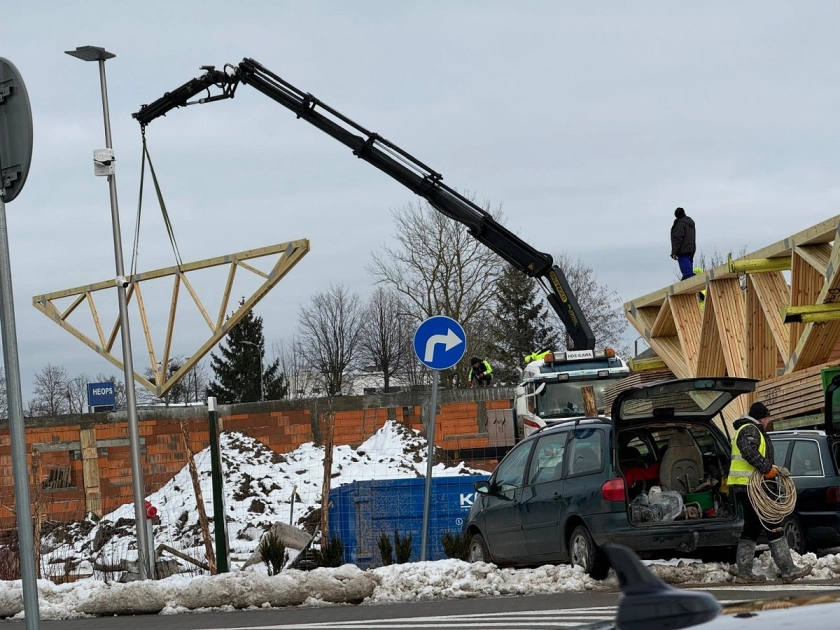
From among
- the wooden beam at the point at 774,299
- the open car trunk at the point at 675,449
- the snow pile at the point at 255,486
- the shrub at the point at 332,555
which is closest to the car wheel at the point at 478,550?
the shrub at the point at 332,555

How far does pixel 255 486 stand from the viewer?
Result: 92.5 ft

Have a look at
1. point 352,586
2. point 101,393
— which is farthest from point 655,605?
Result: point 101,393

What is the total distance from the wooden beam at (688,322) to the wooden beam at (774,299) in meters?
4.03

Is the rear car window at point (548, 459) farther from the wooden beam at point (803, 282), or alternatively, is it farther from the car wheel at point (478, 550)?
the wooden beam at point (803, 282)

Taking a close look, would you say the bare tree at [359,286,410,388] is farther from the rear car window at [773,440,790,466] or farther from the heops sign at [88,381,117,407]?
the rear car window at [773,440,790,466]

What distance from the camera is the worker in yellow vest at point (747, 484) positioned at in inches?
453

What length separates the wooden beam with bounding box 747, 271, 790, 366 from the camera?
65.7 feet

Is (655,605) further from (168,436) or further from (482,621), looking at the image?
(168,436)

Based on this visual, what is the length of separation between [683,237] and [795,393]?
706cm

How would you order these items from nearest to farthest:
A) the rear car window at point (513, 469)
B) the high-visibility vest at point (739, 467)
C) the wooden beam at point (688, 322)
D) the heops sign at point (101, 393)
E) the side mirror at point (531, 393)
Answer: the high-visibility vest at point (739, 467) < the rear car window at point (513, 469) < the side mirror at point (531, 393) < the wooden beam at point (688, 322) < the heops sign at point (101, 393)

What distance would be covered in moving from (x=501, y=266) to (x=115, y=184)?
137ft

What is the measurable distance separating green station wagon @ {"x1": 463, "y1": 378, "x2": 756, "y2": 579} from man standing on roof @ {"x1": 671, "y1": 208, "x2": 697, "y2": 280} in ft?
41.3

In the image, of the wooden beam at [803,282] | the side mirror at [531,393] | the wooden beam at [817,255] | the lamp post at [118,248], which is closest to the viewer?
the lamp post at [118,248]

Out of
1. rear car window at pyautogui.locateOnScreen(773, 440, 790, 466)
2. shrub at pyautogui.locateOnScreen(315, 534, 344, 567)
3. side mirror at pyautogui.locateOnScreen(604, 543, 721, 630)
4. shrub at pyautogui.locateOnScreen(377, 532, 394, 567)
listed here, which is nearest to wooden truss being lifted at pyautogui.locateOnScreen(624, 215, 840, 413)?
rear car window at pyautogui.locateOnScreen(773, 440, 790, 466)
